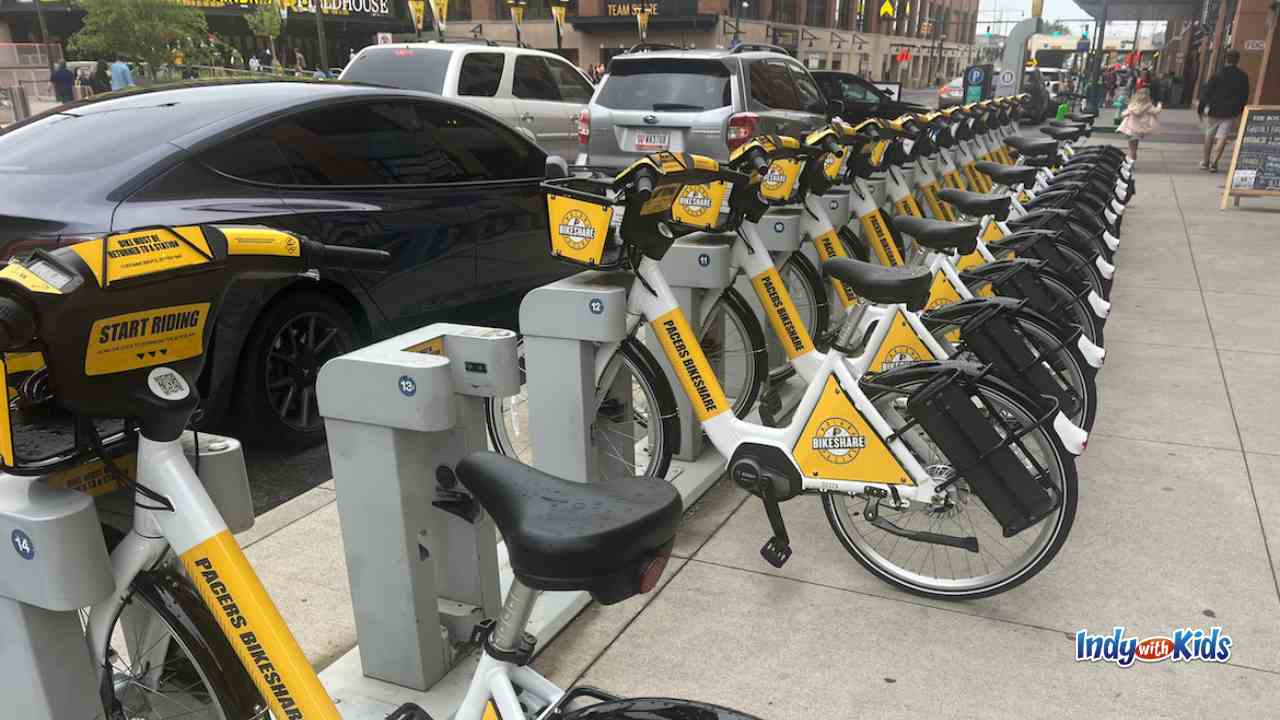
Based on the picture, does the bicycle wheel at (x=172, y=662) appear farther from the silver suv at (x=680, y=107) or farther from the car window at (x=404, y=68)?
the car window at (x=404, y=68)

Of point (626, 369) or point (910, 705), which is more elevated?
point (626, 369)

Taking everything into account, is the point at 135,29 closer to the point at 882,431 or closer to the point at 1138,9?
the point at 882,431

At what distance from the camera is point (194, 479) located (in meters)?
1.73

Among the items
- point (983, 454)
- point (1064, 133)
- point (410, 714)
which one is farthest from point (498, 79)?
point (410, 714)

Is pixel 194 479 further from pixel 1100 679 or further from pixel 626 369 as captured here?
pixel 1100 679

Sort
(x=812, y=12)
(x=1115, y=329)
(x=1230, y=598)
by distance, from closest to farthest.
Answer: (x=1230, y=598) → (x=1115, y=329) → (x=812, y=12)

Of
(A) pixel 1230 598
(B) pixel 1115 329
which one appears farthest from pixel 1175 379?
(A) pixel 1230 598

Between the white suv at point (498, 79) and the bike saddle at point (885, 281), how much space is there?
19.9 ft

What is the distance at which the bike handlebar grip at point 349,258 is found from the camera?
1.87 meters

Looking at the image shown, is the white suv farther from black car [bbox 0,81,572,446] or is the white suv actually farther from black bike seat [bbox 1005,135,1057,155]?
black bike seat [bbox 1005,135,1057,155]

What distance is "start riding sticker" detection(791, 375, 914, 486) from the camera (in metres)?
3.12

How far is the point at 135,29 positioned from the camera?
3284 cm

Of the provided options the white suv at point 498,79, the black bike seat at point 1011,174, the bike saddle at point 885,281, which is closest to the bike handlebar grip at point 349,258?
the bike saddle at point 885,281

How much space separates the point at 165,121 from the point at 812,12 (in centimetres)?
6015
